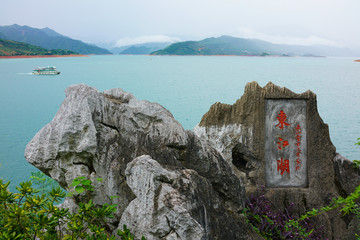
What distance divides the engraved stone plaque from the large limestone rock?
61 mm

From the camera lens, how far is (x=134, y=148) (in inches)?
115

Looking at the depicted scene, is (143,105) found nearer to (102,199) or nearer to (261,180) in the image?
(102,199)

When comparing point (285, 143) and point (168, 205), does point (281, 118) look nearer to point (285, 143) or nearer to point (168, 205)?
point (285, 143)

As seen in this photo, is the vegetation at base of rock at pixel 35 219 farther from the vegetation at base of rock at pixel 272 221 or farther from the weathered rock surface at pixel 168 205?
the vegetation at base of rock at pixel 272 221

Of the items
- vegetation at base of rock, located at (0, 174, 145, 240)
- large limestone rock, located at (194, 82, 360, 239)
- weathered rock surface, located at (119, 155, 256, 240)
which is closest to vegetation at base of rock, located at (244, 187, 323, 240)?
large limestone rock, located at (194, 82, 360, 239)

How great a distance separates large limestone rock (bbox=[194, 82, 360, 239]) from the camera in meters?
4.23

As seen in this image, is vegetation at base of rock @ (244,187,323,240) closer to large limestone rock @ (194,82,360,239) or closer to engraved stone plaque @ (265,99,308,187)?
large limestone rock @ (194,82,360,239)

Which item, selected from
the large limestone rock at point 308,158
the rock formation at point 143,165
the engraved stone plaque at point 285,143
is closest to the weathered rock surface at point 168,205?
the rock formation at point 143,165

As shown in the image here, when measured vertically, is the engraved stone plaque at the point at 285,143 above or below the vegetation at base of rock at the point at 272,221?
above

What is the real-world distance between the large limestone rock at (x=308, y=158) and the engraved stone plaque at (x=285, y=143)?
61 millimetres

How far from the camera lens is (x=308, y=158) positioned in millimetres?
4305

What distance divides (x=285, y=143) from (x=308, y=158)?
37 cm

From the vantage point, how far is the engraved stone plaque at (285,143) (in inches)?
168

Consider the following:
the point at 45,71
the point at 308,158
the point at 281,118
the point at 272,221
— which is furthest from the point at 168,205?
the point at 45,71
